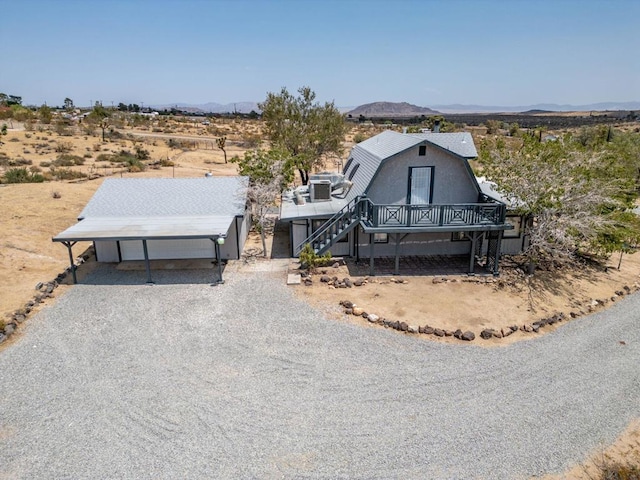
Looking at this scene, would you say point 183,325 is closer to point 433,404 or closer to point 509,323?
point 433,404

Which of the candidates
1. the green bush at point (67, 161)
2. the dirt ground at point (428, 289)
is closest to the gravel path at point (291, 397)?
the dirt ground at point (428, 289)

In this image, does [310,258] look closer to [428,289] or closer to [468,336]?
[428,289]

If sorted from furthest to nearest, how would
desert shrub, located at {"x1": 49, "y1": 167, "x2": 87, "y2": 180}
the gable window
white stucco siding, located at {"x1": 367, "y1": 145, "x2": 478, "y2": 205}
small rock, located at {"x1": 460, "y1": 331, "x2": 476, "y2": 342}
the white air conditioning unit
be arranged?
desert shrub, located at {"x1": 49, "y1": 167, "x2": 87, "y2": 180}, the white air conditioning unit, the gable window, white stucco siding, located at {"x1": 367, "y1": 145, "x2": 478, "y2": 205}, small rock, located at {"x1": 460, "y1": 331, "x2": 476, "y2": 342}

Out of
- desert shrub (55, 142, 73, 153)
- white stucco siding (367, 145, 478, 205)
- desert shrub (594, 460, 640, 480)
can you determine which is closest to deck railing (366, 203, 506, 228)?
white stucco siding (367, 145, 478, 205)

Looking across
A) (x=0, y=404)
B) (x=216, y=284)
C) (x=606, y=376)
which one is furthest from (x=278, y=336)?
(x=606, y=376)

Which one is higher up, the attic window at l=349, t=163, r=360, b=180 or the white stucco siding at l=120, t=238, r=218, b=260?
the attic window at l=349, t=163, r=360, b=180

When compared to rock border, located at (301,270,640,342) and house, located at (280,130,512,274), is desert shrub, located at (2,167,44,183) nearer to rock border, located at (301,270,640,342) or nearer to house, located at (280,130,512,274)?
house, located at (280,130,512,274)

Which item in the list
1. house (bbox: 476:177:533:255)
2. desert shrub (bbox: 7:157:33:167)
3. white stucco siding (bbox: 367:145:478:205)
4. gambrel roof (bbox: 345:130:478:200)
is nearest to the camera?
gambrel roof (bbox: 345:130:478:200)
